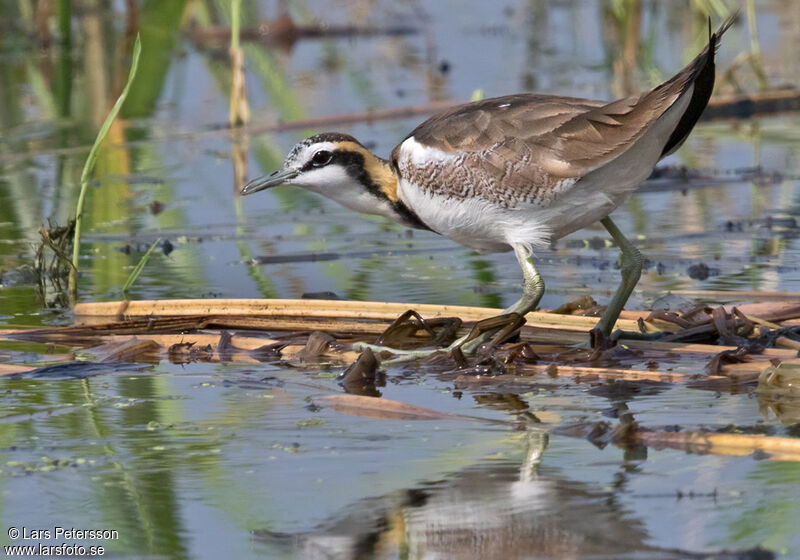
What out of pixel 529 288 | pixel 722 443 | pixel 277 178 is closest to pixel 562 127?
pixel 529 288

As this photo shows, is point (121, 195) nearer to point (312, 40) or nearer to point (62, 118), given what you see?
point (62, 118)

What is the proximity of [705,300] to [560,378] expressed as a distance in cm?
154

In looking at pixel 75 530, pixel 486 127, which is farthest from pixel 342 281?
pixel 75 530

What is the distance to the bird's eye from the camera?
5.95 m

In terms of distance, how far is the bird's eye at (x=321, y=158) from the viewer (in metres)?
5.95

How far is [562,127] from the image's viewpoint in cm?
541

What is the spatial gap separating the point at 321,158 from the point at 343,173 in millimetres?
134

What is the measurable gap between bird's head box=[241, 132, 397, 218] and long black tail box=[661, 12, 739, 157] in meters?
1.17

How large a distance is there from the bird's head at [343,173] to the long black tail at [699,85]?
45.9 inches

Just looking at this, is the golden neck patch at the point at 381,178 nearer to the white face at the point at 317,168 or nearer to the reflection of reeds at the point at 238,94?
the white face at the point at 317,168

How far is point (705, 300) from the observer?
6543 mm

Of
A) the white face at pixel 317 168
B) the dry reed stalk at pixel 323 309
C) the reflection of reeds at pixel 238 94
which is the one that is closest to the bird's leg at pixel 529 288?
the dry reed stalk at pixel 323 309
